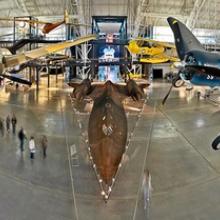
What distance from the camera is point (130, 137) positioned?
14656 mm

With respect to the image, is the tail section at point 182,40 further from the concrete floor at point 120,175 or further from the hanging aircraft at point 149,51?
the hanging aircraft at point 149,51

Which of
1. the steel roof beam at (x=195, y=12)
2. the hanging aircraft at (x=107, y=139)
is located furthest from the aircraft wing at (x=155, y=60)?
the hanging aircraft at (x=107, y=139)

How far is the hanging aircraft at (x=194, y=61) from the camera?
1320cm

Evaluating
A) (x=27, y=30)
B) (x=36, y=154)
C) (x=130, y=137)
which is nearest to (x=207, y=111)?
(x=130, y=137)

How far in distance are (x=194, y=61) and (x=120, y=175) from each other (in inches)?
248

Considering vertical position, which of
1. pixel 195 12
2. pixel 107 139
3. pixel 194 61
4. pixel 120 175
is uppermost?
pixel 195 12

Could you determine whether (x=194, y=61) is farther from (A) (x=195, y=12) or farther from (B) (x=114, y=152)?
(A) (x=195, y=12)

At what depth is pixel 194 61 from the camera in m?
13.5

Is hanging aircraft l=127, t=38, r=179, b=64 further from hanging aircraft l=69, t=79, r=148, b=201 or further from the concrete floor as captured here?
hanging aircraft l=69, t=79, r=148, b=201

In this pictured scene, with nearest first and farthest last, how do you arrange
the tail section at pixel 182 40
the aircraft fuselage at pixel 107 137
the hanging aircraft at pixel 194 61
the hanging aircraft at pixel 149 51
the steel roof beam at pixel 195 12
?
the aircraft fuselage at pixel 107 137, the hanging aircraft at pixel 194 61, the tail section at pixel 182 40, the hanging aircraft at pixel 149 51, the steel roof beam at pixel 195 12

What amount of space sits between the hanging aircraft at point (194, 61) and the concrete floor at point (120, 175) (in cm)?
264

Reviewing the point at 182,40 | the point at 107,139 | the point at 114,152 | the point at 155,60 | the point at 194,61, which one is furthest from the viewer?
the point at 155,60

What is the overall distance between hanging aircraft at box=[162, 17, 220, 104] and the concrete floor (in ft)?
8.65

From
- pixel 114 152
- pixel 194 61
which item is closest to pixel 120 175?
pixel 114 152
